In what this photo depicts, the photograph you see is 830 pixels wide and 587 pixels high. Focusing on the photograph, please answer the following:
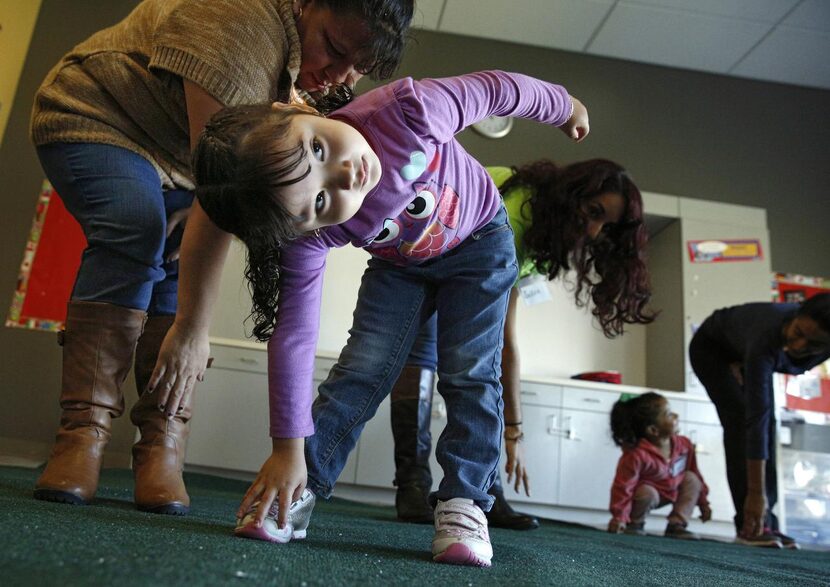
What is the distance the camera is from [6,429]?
2.95 m

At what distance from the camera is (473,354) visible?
3.39ft

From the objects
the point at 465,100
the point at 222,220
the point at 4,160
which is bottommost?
the point at 222,220

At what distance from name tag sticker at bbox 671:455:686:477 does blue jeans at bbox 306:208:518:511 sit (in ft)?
6.62

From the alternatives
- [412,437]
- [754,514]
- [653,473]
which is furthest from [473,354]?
[653,473]

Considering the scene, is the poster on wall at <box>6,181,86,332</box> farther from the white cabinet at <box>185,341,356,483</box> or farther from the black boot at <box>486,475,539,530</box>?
the black boot at <box>486,475,539,530</box>

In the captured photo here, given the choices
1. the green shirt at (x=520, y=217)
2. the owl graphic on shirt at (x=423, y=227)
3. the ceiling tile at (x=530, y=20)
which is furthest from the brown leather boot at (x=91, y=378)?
the ceiling tile at (x=530, y=20)

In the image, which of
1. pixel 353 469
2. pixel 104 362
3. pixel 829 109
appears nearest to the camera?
pixel 104 362

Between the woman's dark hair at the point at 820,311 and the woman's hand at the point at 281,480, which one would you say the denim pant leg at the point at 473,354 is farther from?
the woman's dark hair at the point at 820,311

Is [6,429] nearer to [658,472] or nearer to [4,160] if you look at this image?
[4,160]

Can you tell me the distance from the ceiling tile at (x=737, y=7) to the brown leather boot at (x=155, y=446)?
10.7 feet

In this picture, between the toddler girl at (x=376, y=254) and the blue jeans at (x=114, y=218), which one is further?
the blue jeans at (x=114, y=218)

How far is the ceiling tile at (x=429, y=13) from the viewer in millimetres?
3711

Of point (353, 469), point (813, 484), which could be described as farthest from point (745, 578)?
point (813, 484)

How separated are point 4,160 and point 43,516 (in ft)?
9.83
